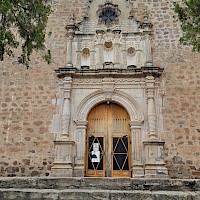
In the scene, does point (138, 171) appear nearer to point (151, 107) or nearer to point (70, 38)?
point (151, 107)

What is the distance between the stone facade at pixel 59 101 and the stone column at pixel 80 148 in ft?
0.38

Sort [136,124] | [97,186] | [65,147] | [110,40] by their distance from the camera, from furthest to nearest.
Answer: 1. [110,40]
2. [136,124]
3. [65,147]
4. [97,186]

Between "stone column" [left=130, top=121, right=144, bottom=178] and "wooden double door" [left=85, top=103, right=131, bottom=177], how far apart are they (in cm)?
28

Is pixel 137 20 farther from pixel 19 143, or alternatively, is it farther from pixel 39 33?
pixel 19 143

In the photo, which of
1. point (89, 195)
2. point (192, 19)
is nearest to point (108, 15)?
point (192, 19)

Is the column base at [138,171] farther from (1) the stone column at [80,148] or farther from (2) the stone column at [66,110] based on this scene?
(2) the stone column at [66,110]

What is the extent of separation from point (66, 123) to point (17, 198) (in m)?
5.13

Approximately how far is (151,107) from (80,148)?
2284mm

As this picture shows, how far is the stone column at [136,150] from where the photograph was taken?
316 inches

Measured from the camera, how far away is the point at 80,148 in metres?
8.38

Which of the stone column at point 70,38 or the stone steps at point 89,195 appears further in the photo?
the stone column at point 70,38

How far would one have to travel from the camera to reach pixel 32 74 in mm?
9289

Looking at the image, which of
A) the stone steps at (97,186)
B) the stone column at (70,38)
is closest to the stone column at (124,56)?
the stone column at (70,38)

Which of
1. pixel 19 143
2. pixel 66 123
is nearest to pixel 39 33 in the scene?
pixel 66 123
